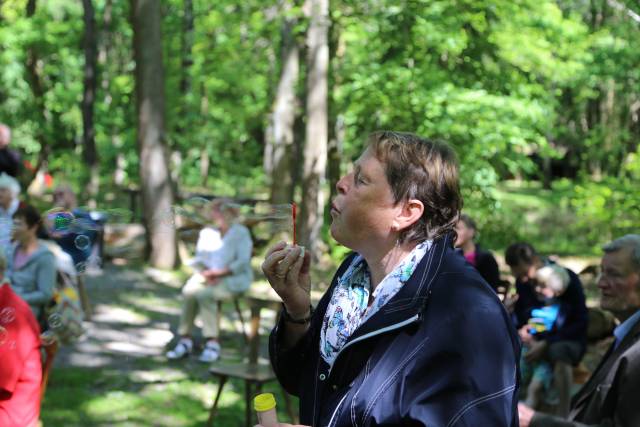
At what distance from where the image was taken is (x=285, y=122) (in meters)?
18.4

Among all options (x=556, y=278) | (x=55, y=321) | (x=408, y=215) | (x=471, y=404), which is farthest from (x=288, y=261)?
(x=556, y=278)

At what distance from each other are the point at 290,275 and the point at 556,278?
3.77 metres

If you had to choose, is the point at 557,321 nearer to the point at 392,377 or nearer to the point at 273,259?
the point at 273,259

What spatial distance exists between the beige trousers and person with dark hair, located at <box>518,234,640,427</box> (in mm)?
5136

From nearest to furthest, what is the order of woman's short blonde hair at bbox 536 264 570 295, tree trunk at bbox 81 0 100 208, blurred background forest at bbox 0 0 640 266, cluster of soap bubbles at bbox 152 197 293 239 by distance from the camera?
cluster of soap bubbles at bbox 152 197 293 239 < woman's short blonde hair at bbox 536 264 570 295 < blurred background forest at bbox 0 0 640 266 < tree trunk at bbox 81 0 100 208

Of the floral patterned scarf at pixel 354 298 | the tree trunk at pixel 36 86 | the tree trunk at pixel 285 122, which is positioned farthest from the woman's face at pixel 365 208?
the tree trunk at pixel 36 86

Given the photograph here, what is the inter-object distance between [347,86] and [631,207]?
512 cm

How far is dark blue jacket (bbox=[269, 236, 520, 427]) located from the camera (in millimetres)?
1949

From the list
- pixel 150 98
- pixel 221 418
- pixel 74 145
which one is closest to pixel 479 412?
pixel 221 418

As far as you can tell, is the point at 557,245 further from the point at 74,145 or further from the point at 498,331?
the point at 74,145

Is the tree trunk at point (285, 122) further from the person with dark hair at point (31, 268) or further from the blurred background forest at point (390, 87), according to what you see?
the person with dark hair at point (31, 268)

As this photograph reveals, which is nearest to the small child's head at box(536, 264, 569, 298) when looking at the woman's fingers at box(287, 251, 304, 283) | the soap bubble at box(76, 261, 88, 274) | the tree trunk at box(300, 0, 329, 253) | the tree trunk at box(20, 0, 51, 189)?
the soap bubble at box(76, 261, 88, 274)

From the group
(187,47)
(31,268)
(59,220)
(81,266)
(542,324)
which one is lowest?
(542,324)

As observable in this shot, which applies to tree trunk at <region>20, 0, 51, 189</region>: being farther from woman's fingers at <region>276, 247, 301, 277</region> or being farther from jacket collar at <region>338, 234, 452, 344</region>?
jacket collar at <region>338, 234, 452, 344</region>
